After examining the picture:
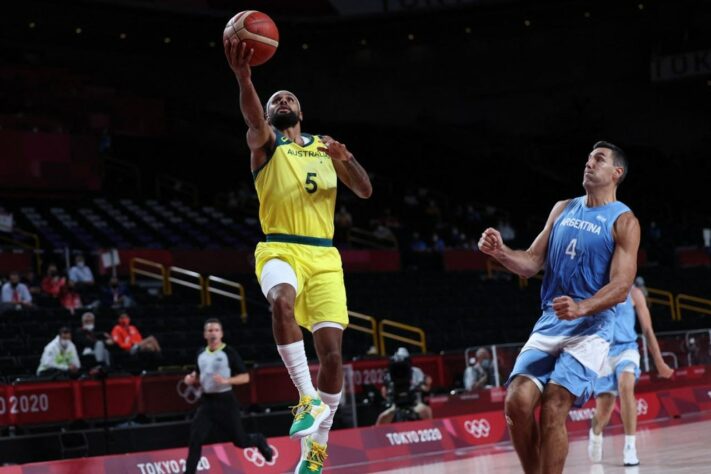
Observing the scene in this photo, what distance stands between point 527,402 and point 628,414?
19.2 feet

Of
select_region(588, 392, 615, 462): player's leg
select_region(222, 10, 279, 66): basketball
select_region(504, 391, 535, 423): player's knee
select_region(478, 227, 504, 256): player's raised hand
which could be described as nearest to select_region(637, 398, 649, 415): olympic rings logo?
select_region(588, 392, 615, 462): player's leg

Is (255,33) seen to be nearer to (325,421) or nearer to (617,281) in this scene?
(325,421)

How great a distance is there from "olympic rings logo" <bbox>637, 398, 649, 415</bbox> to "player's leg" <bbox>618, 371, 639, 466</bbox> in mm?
7173

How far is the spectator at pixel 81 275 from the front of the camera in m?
23.3

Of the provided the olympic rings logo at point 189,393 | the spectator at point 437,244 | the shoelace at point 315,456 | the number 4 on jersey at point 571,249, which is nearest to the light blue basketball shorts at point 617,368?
the number 4 on jersey at point 571,249

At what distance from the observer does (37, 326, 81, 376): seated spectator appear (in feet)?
56.0

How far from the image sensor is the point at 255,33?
7855mm

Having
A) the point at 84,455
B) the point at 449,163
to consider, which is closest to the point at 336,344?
the point at 84,455

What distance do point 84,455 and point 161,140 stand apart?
22467mm

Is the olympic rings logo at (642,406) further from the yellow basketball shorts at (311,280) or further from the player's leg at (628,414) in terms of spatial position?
the yellow basketball shorts at (311,280)

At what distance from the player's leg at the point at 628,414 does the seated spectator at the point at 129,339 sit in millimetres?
8639

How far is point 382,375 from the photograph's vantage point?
20.6 meters

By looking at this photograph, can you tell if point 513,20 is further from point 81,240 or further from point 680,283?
point 81,240

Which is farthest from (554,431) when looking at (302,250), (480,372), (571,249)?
(480,372)
